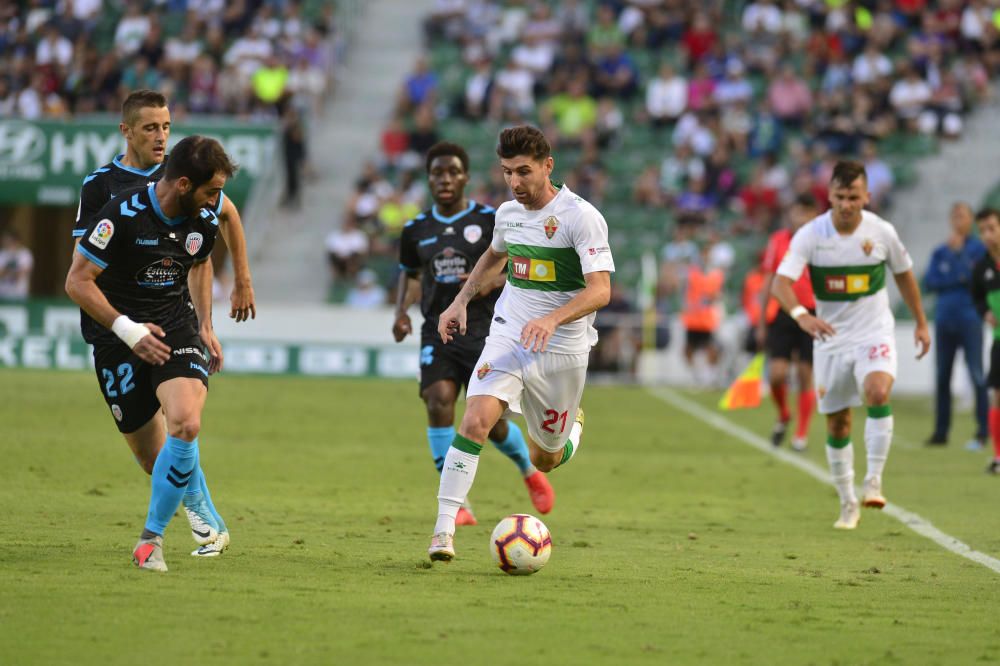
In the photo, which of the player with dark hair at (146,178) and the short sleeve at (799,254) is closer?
the player with dark hair at (146,178)

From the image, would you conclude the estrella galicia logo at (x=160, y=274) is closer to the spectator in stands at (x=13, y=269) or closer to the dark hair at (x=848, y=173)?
the dark hair at (x=848, y=173)

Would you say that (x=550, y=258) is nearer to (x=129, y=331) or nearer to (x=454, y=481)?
(x=454, y=481)

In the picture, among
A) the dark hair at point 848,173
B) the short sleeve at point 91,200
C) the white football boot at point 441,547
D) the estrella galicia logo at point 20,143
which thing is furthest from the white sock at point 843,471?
the estrella galicia logo at point 20,143

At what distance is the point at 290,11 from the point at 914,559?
26.3m

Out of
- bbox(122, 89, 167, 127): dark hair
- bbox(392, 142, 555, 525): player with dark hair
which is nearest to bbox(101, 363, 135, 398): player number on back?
bbox(122, 89, 167, 127): dark hair

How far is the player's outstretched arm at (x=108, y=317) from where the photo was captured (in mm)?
7441

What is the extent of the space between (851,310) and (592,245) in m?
3.13

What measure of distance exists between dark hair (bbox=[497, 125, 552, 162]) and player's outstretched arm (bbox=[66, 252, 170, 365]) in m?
2.08

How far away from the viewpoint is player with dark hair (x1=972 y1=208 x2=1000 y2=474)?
14508mm

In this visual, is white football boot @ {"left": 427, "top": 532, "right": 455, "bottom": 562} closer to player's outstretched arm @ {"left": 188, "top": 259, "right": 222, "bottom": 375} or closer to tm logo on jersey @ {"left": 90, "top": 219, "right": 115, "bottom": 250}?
player's outstretched arm @ {"left": 188, "top": 259, "right": 222, "bottom": 375}

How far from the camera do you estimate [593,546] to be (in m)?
9.32

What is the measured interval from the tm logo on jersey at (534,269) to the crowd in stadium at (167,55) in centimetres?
2276

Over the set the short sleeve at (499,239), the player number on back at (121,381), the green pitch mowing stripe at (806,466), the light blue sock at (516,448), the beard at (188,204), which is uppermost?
the beard at (188,204)

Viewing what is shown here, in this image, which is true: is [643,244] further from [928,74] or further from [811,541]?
[811,541]
